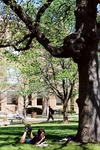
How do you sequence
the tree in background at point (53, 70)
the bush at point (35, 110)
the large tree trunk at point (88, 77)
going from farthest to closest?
1. the bush at point (35, 110)
2. the tree in background at point (53, 70)
3. the large tree trunk at point (88, 77)

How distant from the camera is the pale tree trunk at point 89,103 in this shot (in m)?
12.2

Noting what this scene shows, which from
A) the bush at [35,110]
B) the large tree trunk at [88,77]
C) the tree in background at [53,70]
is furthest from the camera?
the bush at [35,110]

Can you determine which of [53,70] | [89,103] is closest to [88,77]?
[89,103]

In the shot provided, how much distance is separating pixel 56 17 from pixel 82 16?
21.3 feet

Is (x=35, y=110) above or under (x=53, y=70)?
under

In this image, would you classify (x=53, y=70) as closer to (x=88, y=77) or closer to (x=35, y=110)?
(x=88, y=77)

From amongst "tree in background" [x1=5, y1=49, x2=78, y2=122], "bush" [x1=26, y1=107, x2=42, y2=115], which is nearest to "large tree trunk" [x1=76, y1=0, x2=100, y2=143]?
"tree in background" [x1=5, y1=49, x2=78, y2=122]

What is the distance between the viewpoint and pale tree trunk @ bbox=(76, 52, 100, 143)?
479 inches

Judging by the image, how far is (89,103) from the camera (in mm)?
12328

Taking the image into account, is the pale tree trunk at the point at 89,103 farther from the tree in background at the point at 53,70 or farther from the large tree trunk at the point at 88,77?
the tree in background at the point at 53,70

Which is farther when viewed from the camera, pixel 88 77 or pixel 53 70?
pixel 53 70

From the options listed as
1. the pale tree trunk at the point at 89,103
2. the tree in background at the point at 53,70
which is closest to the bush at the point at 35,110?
the tree in background at the point at 53,70

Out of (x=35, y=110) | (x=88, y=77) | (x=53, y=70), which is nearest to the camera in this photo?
(x=88, y=77)

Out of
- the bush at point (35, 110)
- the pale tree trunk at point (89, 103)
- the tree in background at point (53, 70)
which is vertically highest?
the tree in background at point (53, 70)
